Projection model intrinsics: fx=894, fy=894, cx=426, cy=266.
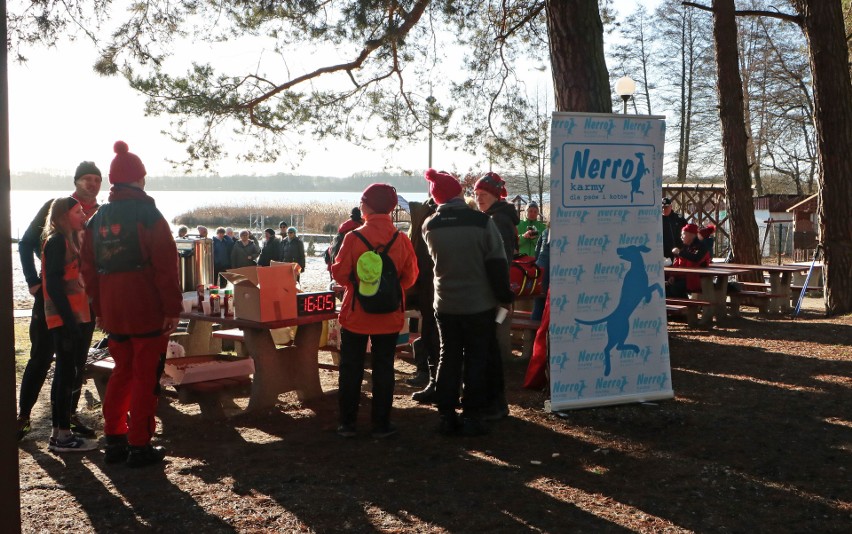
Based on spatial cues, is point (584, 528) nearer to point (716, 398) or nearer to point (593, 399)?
point (593, 399)

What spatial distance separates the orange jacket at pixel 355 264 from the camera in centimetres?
540

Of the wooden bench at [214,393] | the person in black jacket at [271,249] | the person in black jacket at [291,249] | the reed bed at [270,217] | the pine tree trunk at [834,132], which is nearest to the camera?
the wooden bench at [214,393]

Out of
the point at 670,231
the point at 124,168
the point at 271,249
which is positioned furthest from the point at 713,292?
the point at 271,249

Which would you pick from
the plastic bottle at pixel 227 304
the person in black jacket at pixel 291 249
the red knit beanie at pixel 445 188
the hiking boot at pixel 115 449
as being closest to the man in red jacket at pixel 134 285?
the hiking boot at pixel 115 449

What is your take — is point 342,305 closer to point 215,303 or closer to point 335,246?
point 215,303

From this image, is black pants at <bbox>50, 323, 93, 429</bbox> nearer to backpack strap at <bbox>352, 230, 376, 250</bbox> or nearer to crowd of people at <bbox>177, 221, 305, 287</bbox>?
backpack strap at <bbox>352, 230, 376, 250</bbox>

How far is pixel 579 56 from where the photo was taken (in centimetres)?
760

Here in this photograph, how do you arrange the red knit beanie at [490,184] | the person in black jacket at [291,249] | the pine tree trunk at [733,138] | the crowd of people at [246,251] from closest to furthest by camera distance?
the red knit beanie at [490,184], the pine tree trunk at [733,138], the crowd of people at [246,251], the person in black jacket at [291,249]

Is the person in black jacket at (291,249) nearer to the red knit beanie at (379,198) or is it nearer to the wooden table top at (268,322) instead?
the wooden table top at (268,322)

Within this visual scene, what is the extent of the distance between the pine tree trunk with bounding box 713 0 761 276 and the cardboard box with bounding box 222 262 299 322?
1032cm

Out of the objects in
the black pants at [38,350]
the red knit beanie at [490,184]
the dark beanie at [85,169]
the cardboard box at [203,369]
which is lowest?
the cardboard box at [203,369]

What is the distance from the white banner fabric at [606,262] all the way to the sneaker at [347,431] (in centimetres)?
131

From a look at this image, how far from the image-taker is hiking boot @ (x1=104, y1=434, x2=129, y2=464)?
16.7ft

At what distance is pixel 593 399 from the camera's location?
5.98m
